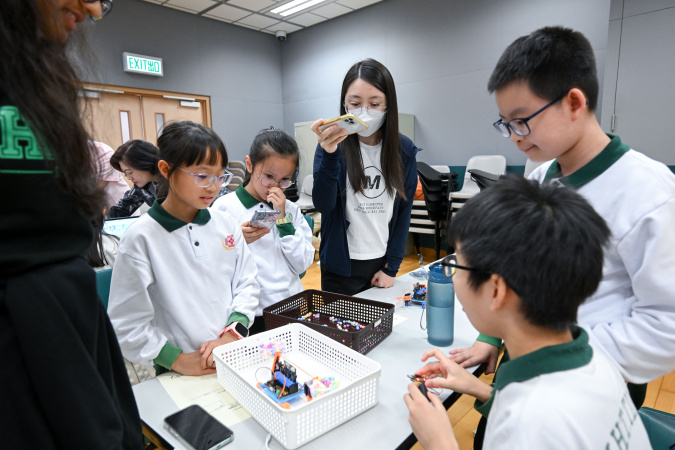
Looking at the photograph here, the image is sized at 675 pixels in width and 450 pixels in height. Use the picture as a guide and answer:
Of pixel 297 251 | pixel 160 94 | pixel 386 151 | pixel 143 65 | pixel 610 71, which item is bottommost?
pixel 297 251

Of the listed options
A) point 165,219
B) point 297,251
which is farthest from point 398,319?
point 165,219

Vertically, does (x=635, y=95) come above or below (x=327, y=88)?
below

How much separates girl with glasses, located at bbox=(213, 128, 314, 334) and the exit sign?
16.1 ft

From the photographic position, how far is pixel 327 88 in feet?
21.8

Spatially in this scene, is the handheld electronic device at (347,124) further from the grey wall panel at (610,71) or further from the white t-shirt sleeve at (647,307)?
the grey wall panel at (610,71)

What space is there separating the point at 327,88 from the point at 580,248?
6.48 m

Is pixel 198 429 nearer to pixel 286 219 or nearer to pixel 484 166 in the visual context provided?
pixel 286 219

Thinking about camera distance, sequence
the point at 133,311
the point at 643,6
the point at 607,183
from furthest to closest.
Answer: the point at 643,6, the point at 133,311, the point at 607,183

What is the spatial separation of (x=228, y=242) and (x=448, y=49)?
15.9 ft

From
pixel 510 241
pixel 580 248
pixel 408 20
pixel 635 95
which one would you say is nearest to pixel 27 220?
pixel 510 241

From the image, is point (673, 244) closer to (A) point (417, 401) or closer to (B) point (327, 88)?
(A) point (417, 401)

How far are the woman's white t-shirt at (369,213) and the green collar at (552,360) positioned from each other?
1.04m

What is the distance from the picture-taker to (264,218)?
1438 mm

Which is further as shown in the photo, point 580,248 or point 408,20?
point 408,20
